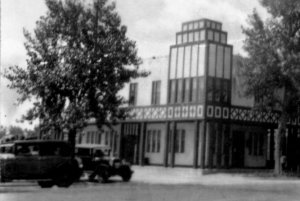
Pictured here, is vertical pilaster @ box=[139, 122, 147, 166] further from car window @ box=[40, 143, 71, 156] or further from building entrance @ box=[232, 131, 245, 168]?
car window @ box=[40, 143, 71, 156]

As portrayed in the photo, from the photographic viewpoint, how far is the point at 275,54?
30.1 meters

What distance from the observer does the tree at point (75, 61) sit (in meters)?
25.5

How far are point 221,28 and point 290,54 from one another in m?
8.68

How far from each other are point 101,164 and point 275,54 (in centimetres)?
1249

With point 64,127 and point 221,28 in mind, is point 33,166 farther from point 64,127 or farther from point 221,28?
point 221,28

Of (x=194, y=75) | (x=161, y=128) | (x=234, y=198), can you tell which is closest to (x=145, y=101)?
(x=161, y=128)

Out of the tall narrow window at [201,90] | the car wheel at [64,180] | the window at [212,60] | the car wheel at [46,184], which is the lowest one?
the car wheel at [46,184]

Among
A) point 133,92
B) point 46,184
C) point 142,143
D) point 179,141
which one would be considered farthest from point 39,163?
point 133,92

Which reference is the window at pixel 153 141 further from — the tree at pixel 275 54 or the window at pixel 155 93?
the tree at pixel 275 54

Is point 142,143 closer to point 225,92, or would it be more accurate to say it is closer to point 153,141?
point 153,141

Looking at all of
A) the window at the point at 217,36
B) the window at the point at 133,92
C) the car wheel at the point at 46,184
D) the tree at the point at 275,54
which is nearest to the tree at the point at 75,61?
the car wheel at the point at 46,184

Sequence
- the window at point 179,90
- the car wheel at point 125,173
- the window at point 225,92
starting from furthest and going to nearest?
1. the window at point 179,90
2. the window at point 225,92
3. the car wheel at point 125,173

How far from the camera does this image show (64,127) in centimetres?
2683

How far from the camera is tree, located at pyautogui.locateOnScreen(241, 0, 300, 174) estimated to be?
1169 inches
